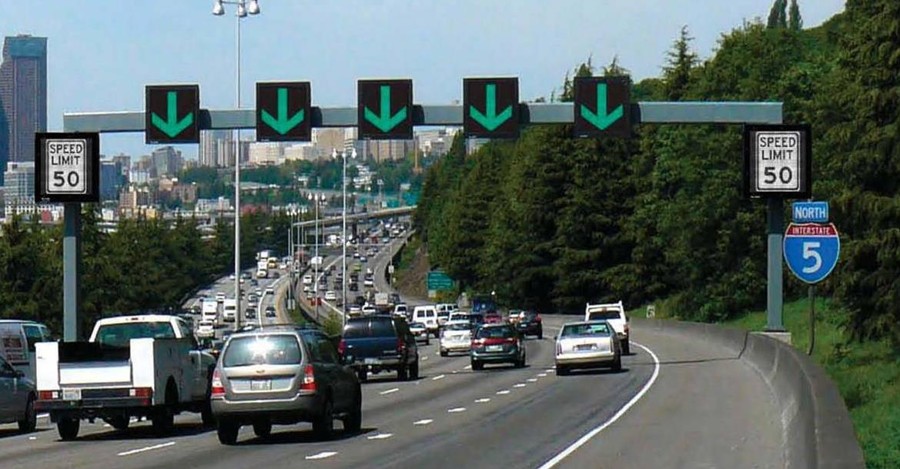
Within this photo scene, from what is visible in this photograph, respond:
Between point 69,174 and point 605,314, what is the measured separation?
26.9 m

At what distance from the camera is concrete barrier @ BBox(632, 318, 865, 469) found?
1315cm

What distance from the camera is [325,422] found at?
24797 millimetres

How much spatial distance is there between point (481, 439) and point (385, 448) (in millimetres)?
1795

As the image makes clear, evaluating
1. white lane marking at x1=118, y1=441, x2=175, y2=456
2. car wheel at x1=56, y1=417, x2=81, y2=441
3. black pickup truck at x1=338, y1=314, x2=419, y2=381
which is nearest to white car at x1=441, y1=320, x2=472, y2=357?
black pickup truck at x1=338, y1=314, x2=419, y2=381

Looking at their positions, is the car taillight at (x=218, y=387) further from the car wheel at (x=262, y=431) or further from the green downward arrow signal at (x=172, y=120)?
the green downward arrow signal at (x=172, y=120)

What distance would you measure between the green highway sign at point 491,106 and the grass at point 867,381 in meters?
9.62

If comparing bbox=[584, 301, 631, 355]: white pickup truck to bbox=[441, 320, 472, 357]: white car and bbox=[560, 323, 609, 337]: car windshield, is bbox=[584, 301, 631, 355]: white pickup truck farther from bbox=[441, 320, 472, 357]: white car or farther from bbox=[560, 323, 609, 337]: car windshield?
bbox=[560, 323, 609, 337]: car windshield

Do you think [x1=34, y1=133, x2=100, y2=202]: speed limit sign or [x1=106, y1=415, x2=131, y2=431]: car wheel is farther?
[x1=34, y1=133, x2=100, y2=202]: speed limit sign

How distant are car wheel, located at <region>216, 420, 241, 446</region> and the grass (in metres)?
9.18

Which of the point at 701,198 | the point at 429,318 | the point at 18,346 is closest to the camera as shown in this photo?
the point at 18,346

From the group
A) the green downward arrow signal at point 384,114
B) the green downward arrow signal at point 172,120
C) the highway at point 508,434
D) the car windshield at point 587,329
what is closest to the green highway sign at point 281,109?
the green downward arrow signal at point 384,114

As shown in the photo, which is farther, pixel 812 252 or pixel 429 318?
pixel 429 318

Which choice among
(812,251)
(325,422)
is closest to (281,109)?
(812,251)

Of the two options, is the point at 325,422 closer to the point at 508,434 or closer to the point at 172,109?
the point at 508,434
